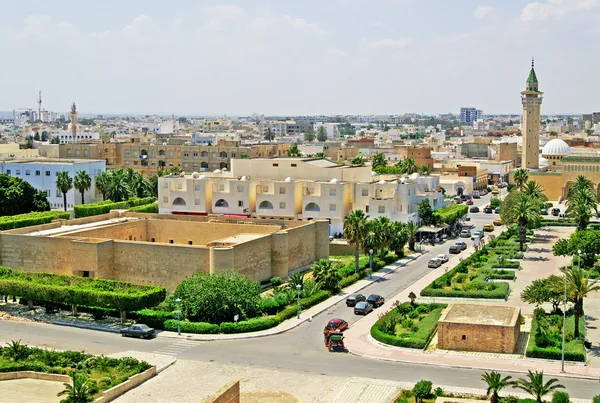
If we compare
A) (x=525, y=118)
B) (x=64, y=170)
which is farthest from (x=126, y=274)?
(x=525, y=118)

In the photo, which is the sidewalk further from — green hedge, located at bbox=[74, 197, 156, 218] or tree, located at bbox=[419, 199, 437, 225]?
green hedge, located at bbox=[74, 197, 156, 218]

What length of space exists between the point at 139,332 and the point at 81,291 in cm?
458

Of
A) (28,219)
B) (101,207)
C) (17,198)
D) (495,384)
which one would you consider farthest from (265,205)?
(495,384)

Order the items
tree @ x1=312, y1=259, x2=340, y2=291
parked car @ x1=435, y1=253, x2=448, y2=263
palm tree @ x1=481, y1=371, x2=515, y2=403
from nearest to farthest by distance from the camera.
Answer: palm tree @ x1=481, y1=371, x2=515, y2=403 → tree @ x1=312, y1=259, x2=340, y2=291 → parked car @ x1=435, y1=253, x2=448, y2=263

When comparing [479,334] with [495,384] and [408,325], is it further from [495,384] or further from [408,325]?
[495,384]

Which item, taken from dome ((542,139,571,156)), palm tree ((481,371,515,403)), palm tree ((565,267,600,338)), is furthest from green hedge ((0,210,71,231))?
dome ((542,139,571,156))

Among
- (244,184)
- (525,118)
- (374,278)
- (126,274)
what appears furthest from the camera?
(525,118)

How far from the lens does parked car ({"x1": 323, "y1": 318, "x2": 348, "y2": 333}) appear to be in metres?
40.2

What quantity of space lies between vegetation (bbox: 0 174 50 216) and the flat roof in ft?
152

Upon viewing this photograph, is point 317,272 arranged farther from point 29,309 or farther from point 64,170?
point 64,170

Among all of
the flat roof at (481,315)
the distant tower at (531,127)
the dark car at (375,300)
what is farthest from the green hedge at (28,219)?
the distant tower at (531,127)

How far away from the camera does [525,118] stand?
11881 centimetres

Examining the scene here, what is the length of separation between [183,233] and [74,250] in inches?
394

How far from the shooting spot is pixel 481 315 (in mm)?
39781
